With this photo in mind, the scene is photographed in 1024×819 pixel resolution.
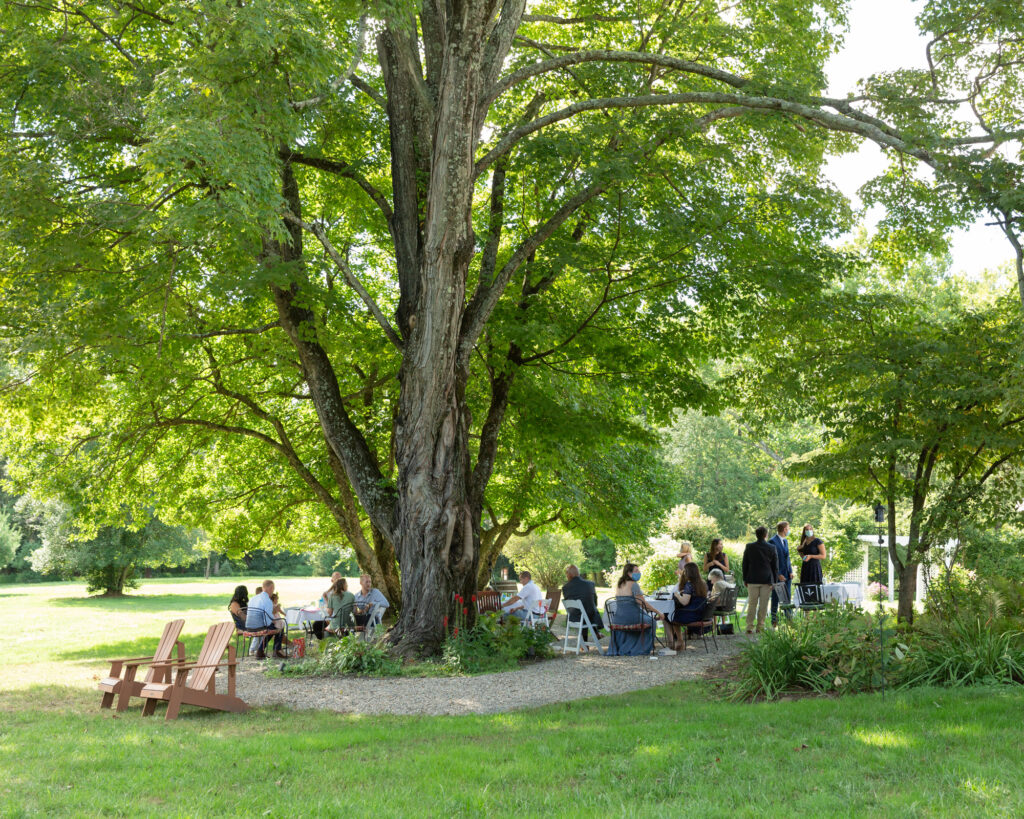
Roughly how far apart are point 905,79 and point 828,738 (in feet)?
29.5

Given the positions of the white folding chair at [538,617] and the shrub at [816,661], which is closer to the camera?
the shrub at [816,661]

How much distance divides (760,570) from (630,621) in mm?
2525

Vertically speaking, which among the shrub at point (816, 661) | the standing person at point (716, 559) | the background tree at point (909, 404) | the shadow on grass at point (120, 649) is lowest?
the shadow on grass at point (120, 649)

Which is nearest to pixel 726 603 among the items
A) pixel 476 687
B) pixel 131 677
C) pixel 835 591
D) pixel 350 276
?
pixel 835 591

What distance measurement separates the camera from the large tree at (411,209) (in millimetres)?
9000

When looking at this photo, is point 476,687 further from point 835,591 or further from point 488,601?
point 835,591

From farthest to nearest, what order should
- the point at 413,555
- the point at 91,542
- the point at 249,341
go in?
the point at 91,542 < the point at 249,341 < the point at 413,555

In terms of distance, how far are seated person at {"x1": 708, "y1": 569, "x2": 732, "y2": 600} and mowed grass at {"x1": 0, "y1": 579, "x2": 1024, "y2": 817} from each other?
15.7ft

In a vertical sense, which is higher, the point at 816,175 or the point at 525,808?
the point at 816,175

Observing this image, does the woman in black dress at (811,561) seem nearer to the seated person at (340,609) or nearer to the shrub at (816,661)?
the shrub at (816,661)

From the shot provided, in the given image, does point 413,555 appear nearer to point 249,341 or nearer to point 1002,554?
point 249,341

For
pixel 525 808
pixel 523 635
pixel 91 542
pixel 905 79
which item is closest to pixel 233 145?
pixel 525 808

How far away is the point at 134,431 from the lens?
15.8m

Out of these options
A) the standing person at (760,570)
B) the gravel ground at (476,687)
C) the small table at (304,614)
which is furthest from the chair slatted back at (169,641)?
→ the standing person at (760,570)
